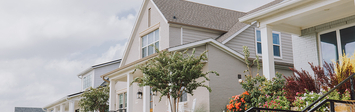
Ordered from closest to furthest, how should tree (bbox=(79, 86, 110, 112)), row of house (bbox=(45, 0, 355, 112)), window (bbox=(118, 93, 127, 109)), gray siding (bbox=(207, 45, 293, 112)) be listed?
1. row of house (bbox=(45, 0, 355, 112))
2. gray siding (bbox=(207, 45, 293, 112))
3. tree (bbox=(79, 86, 110, 112))
4. window (bbox=(118, 93, 127, 109))

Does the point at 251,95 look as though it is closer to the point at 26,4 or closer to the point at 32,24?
the point at 26,4

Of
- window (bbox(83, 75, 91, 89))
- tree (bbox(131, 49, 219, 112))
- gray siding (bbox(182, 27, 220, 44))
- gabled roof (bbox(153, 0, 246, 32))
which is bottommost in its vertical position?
tree (bbox(131, 49, 219, 112))

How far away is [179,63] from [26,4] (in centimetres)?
1111

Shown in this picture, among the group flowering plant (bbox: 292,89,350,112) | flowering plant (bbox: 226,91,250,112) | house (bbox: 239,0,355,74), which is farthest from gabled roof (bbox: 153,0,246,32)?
flowering plant (bbox: 292,89,350,112)

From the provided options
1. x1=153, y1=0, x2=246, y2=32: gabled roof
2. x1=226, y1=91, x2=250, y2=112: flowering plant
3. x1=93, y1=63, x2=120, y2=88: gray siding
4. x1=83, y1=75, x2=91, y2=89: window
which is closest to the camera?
x1=226, y1=91, x2=250, y2=112: flowering plant

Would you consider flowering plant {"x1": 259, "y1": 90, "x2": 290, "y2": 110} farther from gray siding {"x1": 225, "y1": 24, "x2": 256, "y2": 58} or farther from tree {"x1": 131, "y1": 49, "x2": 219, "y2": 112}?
gray siding {"x1": 225, "y1": 24, "x2": 256, "y2": 58}

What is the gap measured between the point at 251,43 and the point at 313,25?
6.17m

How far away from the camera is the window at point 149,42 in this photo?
58.6 ft

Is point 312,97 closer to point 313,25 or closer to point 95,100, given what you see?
point 313,25

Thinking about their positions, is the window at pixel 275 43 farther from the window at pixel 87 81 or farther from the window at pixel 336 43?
the window at pixel 87 81

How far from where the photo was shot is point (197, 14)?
60.7 ft

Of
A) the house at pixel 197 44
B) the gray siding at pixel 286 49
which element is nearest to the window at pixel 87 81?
the house at pixel 197 44

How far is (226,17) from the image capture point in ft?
64.1

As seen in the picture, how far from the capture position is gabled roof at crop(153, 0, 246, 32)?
17.5 m
